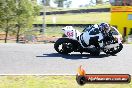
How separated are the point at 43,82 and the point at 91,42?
6.12 meters

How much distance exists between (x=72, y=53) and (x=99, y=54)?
1162mm

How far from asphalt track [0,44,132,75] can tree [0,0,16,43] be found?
98.1 ft

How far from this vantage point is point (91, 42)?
1683cm

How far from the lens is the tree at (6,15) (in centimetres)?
4803

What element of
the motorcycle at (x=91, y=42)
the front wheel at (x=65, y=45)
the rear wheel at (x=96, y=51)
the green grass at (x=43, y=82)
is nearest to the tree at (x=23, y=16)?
the front wheel at (x=65, y=45)

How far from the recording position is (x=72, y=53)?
17453 mm

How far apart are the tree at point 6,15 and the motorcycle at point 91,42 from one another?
31.7 metres

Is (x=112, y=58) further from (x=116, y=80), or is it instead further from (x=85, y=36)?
(x=116, y=80)

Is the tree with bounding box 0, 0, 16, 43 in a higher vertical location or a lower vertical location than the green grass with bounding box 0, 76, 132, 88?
lower

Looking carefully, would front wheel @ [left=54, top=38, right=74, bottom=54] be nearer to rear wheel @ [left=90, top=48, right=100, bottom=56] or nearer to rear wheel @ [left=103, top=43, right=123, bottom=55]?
rear wheel @ [left=90, top=48, right=100, bottom=56]

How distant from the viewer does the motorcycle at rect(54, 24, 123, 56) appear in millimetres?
16734

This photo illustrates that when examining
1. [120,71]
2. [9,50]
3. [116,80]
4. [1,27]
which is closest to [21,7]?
[1,27]

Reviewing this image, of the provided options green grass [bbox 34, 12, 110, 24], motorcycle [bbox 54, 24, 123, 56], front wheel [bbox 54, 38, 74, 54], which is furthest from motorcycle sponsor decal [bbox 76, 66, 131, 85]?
green grass [bbox 34, 12, 110, 24]

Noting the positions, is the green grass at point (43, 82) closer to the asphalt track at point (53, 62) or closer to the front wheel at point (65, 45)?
the asphalt track at point (53, 62)
